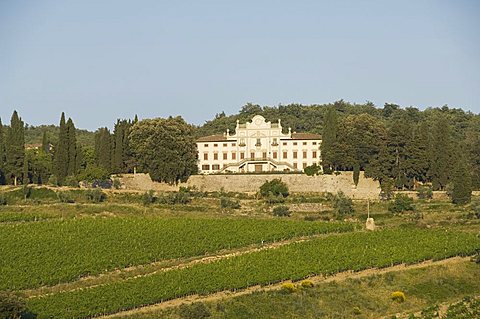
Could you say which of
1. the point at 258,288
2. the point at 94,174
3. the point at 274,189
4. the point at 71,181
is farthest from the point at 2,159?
the point at 258,288

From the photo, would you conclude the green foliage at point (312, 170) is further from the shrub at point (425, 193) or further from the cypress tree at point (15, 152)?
the cypress tree at point (15, 152)

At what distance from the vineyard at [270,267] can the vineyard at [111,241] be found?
256 cm

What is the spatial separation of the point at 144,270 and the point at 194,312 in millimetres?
8483

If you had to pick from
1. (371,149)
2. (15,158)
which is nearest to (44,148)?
(15,158)

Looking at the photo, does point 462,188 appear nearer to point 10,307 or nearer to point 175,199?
point 175,199

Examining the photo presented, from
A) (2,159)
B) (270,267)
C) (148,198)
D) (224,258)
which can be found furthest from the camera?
(2,159)

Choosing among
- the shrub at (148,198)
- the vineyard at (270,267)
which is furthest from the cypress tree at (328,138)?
the vineyard at (270,267)

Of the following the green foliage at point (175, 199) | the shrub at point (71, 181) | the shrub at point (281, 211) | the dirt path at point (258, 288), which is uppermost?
the shrub at point (71, 181)

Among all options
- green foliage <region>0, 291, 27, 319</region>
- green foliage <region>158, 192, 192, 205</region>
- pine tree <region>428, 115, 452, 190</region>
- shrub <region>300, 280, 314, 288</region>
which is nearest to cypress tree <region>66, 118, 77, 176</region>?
green foliage <region>158, 192, 192, 205</region>

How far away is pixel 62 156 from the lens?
7375cm

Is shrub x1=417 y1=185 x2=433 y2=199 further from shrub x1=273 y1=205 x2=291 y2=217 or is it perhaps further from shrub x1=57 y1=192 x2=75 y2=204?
shrub x1=57 y1=192 x2=75 y2=204

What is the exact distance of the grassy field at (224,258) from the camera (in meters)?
42.1

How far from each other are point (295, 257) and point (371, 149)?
26.5 m

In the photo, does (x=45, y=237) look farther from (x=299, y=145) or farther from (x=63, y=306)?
(x=299, y=145)
